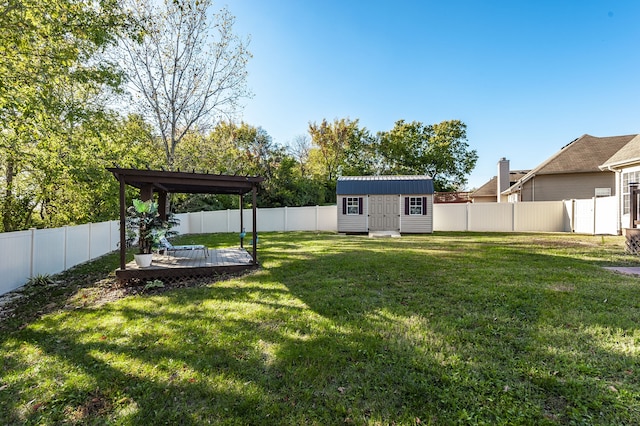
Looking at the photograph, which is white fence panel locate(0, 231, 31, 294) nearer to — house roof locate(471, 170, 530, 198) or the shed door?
the shed door

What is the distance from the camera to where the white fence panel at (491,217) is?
15.4m

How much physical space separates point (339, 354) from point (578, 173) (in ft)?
62.5

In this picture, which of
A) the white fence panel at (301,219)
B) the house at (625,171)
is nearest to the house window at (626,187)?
the house at (625,171)

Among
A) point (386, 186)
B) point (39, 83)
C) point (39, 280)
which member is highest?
point (39, 83)

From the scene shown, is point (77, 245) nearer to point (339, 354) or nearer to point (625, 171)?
point (339, 354)

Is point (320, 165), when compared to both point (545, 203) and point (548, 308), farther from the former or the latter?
point (548, 308)

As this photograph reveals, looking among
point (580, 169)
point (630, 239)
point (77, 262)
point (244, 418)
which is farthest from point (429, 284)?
point (580, 169)

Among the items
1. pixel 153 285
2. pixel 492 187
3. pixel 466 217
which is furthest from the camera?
pixel 492 187

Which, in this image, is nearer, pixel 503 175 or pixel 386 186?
pixel 386 186

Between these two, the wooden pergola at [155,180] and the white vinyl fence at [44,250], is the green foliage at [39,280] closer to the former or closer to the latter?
the white vinyl fence at [44,250]

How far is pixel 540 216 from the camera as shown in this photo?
48.8 feet

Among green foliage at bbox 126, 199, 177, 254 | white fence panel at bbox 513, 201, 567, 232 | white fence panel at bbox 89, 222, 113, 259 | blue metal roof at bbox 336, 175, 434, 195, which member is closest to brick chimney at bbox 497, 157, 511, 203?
white fence panel at bbox 513, 201, 567, 232

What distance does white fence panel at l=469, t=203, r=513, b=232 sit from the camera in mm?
15391

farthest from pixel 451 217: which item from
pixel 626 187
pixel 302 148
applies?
pixel 302 148
